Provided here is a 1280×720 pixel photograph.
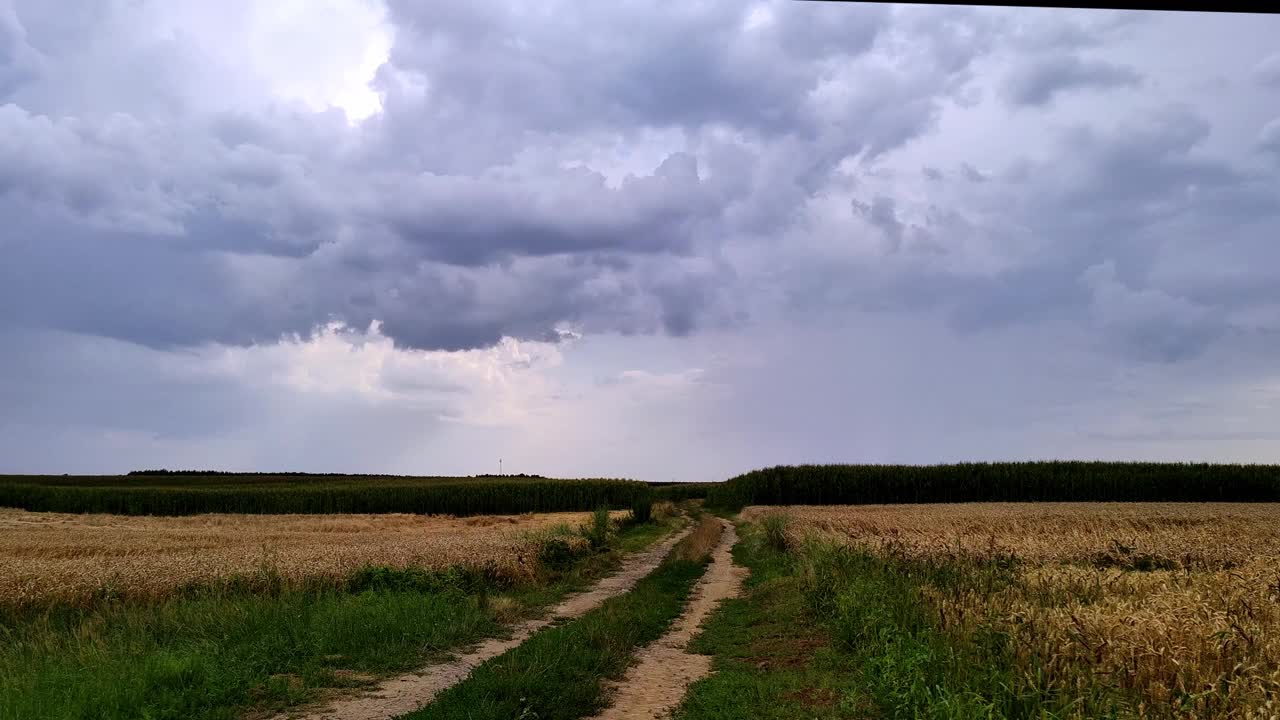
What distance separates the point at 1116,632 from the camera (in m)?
8.56

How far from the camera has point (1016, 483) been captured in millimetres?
74438

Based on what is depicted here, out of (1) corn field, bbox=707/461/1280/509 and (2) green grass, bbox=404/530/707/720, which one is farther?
(1) corn field, bbox=707/461/1280/509

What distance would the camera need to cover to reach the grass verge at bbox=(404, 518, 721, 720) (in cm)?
892

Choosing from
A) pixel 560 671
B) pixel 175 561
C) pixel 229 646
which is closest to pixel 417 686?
pixel 560 671

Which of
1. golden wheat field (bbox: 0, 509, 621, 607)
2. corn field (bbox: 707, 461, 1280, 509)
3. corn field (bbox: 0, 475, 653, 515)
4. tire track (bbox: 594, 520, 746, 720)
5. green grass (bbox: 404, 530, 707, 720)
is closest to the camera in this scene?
green grass (bbox: 404, 530, 707, 720)

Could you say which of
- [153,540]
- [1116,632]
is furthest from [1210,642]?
[153,540]

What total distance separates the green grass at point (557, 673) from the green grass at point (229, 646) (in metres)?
1.95

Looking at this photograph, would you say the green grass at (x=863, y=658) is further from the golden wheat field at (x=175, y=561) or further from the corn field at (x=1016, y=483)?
the corn field at (x=1016, y=483)

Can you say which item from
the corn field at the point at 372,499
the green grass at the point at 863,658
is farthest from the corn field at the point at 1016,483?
the green grass at the point at 863,658

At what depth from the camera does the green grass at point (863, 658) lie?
7445 millimetres

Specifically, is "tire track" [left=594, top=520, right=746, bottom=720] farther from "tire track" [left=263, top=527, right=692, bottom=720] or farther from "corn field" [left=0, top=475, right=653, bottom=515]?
"corn field" [left=0, top=475, right=653, bottom=515]

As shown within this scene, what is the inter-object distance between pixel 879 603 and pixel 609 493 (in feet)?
189

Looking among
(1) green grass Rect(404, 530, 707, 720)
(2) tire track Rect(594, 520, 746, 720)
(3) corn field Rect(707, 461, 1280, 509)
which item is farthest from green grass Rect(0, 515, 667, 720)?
(3) corn field Rect(707, 461, 1280, 509)

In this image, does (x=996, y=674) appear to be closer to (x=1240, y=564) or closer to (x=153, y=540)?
(x=1240, y=564)
